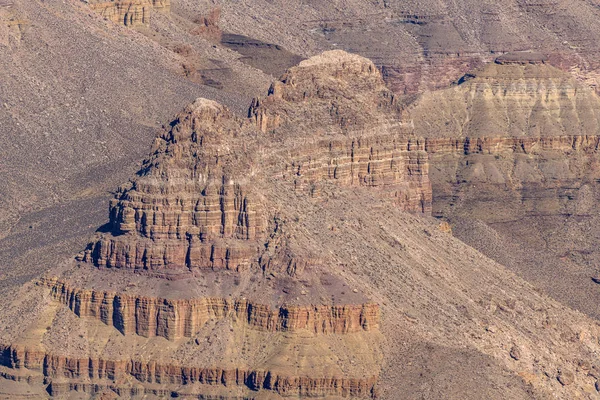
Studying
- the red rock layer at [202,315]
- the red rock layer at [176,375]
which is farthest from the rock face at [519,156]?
the red rock layer at [176,375]

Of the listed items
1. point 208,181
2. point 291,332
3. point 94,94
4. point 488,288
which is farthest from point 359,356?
point 94,94

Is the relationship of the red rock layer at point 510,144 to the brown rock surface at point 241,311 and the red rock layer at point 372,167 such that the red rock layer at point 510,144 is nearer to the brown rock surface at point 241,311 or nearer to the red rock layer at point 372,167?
the red rock layer at point 372,167

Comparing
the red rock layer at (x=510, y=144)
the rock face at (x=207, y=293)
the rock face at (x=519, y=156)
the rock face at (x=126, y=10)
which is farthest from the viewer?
the rock face at (x=126, y=10)

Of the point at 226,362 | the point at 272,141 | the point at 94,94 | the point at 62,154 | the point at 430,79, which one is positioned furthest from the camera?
the point at 430,79

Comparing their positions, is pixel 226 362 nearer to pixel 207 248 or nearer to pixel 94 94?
pixel 207 248

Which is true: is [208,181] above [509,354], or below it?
above

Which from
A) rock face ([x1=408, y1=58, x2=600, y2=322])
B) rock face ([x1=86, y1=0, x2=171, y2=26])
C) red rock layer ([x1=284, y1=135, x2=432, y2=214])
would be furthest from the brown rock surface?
rock face ([x1=86, y1=0, x2=171, y2=26])

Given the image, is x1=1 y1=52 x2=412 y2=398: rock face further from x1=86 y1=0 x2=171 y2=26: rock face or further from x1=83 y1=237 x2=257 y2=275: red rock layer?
x1=86 y1=0 x2=171 y2=26: rock face
